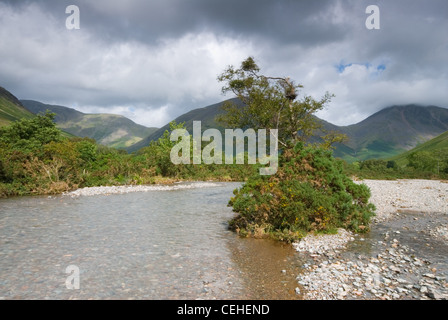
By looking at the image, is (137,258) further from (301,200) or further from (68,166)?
(68,166)

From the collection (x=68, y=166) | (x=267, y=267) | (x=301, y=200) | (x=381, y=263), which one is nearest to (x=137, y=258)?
(x=267, y=267)

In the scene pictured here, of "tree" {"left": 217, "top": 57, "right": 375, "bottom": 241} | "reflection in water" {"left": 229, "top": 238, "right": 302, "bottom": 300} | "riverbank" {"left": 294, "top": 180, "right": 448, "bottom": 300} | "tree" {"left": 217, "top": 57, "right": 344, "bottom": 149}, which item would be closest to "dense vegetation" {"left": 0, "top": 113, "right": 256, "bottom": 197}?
"tree" {"left": 217, "top": 57, "right": 344, "bottom": 149}

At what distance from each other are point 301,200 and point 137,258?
22.8 ft

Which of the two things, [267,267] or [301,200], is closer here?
[267,267]

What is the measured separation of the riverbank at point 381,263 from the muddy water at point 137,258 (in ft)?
2.60

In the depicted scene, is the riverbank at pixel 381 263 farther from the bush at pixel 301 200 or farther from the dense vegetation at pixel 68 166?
the dense vegetation at pixel 68 166

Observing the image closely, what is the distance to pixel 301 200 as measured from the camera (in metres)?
12.0

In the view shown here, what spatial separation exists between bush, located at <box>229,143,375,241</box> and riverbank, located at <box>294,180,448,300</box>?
667 mm

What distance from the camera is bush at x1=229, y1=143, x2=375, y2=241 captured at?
38.4 ft

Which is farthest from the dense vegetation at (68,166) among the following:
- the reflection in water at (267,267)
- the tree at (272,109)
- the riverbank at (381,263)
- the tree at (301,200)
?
the reflection in water at (267,267)

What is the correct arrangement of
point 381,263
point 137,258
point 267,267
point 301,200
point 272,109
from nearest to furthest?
point 381,263, point 267,267, point 137,258, point 301,200, point 272,109

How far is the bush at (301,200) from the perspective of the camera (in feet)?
38.4
